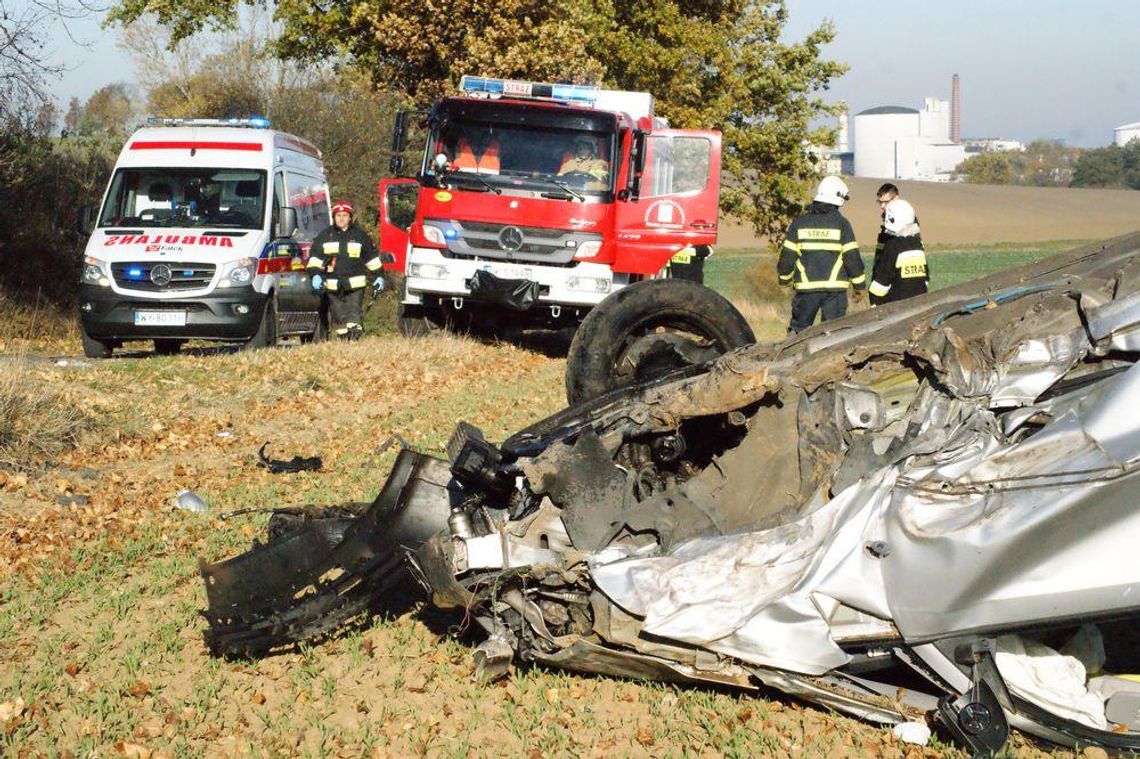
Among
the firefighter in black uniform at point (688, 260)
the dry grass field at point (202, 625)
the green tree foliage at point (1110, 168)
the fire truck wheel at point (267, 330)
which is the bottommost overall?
the dry grass field at point (202, 625)

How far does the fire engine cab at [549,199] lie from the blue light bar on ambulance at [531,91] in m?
0.01

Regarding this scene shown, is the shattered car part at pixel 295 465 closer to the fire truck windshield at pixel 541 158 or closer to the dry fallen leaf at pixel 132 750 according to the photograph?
the dry fallen leaf at pixel 132 750

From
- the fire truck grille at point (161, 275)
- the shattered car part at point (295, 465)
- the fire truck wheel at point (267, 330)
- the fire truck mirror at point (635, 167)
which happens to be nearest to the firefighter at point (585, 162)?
the fire truck mirror at point (635, 167)

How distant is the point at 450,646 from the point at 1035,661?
219 cm

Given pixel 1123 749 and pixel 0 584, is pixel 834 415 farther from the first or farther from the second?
pixel 0 584

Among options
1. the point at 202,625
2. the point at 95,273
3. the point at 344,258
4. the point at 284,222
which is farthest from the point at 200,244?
the point at 202,625

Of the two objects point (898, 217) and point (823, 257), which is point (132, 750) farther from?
point (898, 217)

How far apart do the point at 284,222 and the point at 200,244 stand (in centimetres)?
104

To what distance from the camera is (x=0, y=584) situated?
5.99 meters

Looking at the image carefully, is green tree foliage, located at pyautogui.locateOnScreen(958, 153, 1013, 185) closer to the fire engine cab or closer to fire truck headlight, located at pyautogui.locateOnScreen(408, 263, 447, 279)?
the fire engine cab

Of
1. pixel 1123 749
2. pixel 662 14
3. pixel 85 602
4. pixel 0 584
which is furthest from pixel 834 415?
pixel 662 14

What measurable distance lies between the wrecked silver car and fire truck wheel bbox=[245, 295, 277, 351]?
9654 millimetres

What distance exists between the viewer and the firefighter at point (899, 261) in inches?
424

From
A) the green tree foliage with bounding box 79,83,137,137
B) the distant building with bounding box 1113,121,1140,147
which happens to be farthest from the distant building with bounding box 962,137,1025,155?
the green tree foliage with bounding box 79,83,137,137
